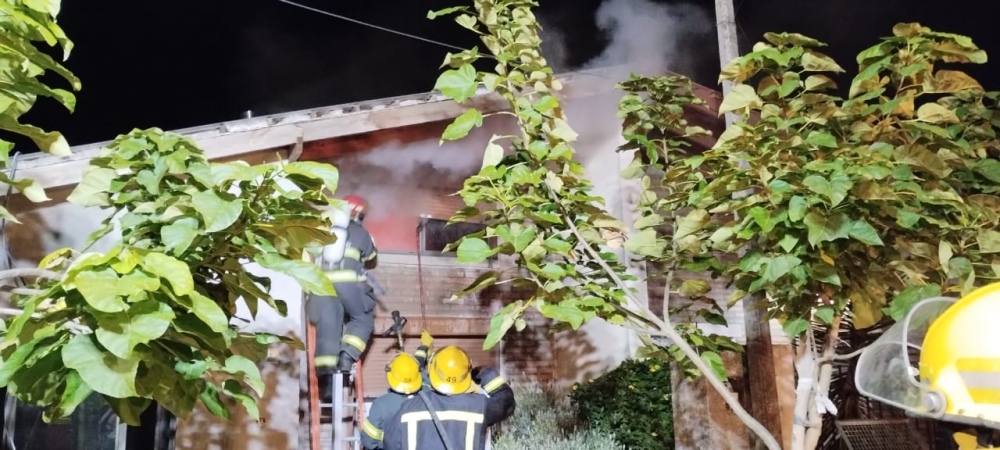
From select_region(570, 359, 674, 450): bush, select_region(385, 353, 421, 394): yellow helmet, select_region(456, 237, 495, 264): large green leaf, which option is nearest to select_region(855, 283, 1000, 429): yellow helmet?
select_region(456, 237, 495, 264): large green leaf

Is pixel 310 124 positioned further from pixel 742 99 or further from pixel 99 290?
pixel 99 290

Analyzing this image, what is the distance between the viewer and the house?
4.29 metres

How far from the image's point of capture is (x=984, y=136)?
3.40 metres

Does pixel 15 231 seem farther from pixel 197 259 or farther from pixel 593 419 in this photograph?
pixel 593 419

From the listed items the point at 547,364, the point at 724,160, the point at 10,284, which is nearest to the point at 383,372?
the point at 547,364

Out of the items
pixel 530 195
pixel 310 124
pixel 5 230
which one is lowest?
pixel 530 195

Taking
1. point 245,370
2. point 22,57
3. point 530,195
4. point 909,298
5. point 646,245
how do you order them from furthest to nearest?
point 646,245 → point 530,195 → point 909,298 → point 245,370 → point 22,57

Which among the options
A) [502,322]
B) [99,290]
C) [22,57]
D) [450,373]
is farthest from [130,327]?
[450,373]

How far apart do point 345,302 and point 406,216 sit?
3.18ft

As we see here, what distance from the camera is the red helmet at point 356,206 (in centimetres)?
527

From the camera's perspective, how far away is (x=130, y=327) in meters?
1.40

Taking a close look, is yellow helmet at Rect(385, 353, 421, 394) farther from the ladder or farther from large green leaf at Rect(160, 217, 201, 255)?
large green leaf at Rect(160, 217, 201, 255)

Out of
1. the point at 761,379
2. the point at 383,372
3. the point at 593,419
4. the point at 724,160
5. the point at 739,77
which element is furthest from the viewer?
the point at 593,419

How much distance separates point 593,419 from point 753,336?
6.56ft
